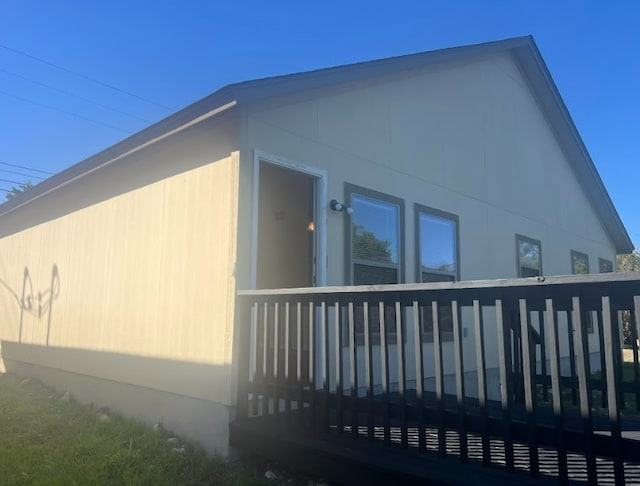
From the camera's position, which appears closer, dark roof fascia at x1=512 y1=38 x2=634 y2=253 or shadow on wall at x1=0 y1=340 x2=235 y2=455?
shadow on wall at x1=0 y1=340 x2=235 y2=455

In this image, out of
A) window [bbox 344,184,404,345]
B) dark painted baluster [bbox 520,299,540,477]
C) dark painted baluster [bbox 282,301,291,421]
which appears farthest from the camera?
window [bbox 344,184,404,345]

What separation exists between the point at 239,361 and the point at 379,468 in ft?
5.17

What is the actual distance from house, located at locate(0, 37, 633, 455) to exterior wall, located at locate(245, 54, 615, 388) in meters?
0.03

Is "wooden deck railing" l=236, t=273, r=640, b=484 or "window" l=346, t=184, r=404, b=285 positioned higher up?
"window" l=346, t=184, r=404, b=285

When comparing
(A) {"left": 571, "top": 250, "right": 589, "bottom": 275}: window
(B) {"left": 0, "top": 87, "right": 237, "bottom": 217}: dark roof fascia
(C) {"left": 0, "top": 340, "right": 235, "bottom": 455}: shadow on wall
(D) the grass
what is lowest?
(D) the grass

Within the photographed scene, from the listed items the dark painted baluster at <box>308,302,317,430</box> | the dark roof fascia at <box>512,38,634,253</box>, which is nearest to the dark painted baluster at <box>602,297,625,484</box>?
the dark painted baluster at <box>308,302,317,430</box>

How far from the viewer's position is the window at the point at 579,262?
998cm

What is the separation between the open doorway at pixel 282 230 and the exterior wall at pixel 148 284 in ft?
2.91

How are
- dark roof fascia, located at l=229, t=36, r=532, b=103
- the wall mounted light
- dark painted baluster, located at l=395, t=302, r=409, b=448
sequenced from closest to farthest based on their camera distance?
dark painted baluster, located at l=395, t=302, r=409, b=448
dark roof fascia, located at l=229, t=36, r=532, b=103
the wall mounted light

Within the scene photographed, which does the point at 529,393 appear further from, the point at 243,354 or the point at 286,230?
the point at 286,230

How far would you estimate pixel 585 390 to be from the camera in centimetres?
238

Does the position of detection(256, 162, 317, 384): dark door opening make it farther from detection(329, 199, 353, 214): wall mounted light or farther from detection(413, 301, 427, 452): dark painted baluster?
detection(413, 301, 427, 452): dark painted baluster

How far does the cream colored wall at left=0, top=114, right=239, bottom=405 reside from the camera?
4.41 m

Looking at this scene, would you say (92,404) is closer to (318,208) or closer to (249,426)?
(249,426)
